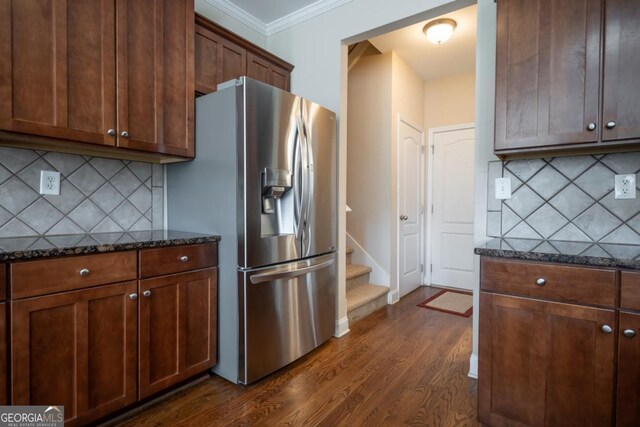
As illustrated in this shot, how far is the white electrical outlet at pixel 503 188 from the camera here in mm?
1884

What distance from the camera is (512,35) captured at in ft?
5.25

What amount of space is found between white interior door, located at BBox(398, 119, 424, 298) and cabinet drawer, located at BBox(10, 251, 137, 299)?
9.35 feet

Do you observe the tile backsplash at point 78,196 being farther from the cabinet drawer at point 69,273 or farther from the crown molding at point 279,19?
the crown molding at point 279,19

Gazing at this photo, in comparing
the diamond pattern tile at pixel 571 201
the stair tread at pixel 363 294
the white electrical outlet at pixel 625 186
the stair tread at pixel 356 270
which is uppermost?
the white electrical outlet at pixel 625 186

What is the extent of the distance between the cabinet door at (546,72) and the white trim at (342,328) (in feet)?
5.82

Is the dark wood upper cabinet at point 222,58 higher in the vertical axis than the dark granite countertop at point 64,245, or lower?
higher

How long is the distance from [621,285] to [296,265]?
158cm

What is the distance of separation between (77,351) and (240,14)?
271 centimetres

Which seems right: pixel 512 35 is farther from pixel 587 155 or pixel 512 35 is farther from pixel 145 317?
pixel 145 317

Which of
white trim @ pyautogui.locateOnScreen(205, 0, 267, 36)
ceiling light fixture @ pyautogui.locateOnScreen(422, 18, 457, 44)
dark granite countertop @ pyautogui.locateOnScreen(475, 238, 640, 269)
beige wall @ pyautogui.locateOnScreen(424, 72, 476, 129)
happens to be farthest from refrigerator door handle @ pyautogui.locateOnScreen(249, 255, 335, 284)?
beige wall @ pyautogui.locateOnScreen(424, 72, 476, 129)

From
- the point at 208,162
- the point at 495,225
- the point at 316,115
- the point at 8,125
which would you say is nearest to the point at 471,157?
the point at 495,225

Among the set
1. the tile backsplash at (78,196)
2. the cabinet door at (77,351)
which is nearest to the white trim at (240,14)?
the tile backsplash at (78,196)

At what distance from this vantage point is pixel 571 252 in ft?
4.47

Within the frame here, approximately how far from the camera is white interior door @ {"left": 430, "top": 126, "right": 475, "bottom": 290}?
398 centimetres
